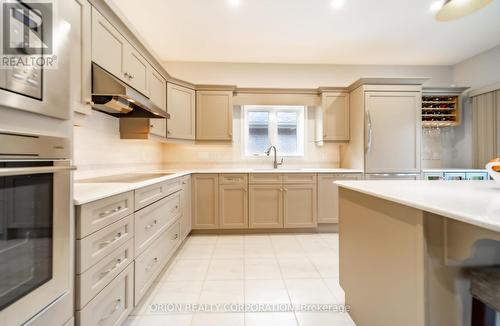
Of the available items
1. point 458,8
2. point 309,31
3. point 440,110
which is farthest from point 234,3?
point 440,110

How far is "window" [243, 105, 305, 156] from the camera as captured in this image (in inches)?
145

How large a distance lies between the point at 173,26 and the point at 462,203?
318 centimetres

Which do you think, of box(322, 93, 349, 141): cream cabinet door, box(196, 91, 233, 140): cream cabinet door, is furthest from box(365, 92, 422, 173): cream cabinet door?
box(196, 91, 233, 140): cream cabinet door

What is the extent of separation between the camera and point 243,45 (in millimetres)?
3039

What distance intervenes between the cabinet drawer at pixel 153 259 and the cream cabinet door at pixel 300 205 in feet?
5.10

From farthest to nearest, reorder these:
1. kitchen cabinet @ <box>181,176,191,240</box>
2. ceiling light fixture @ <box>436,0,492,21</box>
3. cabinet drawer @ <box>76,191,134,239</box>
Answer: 1. kitchen cabinet @ <box>181,176,191,240</box>
2. ceiling light fixture @ <box>436,0,492,21</box>
3. cabinet drawer @ <box>76,191,134,239</box>

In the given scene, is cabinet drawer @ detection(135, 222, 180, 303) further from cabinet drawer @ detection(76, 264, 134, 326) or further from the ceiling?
the ceiling

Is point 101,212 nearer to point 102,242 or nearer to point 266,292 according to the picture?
point 102,242

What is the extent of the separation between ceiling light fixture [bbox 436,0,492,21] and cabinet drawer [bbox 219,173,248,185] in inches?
94.9

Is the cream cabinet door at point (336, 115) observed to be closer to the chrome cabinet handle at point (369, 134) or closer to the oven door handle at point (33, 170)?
the chrome cabinet handle at point (369, 134)

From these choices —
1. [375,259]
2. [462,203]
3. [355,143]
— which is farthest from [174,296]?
[355,143]

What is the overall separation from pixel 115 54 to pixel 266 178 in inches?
85.4

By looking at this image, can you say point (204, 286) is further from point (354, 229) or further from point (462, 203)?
point (462, 203)

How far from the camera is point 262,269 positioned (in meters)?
2.08
